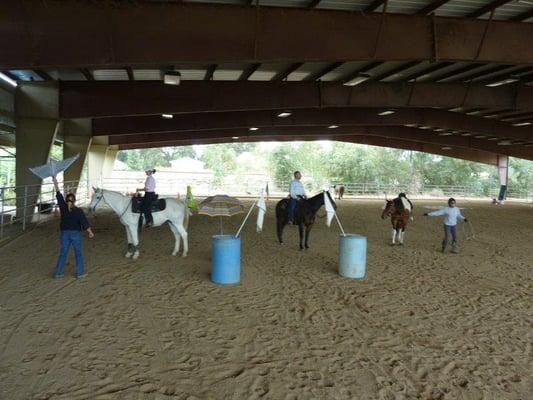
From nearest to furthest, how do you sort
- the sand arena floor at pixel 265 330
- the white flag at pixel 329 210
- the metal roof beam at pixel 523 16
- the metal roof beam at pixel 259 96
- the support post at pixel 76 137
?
1. the sand arena floor at pixel 265 330
2. the metal roof beam at pixel 523 16
3. the white flag at pixel 329 210
4. the metal roof beam at pixel 259 96
5. the support post at pixel 76 137

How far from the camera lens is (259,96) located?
14.5m

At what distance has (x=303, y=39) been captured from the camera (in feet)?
27.9

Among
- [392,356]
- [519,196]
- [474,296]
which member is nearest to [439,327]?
[392,356]

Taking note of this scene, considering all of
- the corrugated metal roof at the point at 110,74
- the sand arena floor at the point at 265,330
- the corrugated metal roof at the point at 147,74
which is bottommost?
the sand arena floor at the point at 265,330

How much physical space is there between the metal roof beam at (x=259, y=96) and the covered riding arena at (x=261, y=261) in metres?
0.05

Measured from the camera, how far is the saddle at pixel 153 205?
9.58 metres

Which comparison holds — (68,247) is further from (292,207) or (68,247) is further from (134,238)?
(292,207)

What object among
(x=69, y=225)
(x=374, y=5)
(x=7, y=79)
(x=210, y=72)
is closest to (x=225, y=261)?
(x=69, y=225)

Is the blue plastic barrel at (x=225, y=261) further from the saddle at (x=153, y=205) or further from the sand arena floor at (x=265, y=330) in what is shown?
the saddle at (x=153, y=205)

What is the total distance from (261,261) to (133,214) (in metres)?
3.37

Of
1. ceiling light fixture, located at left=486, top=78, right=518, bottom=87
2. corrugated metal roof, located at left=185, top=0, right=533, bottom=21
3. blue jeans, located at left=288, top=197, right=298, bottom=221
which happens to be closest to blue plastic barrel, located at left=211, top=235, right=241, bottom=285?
blue jeans, located at left=288, top=197, right=298, bottom=221

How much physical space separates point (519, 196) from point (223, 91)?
153ft

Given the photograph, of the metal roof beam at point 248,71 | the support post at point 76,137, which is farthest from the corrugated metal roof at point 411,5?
the support post at point 76,137

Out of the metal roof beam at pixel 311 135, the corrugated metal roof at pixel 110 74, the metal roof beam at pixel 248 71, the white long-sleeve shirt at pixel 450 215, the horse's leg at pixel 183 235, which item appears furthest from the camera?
the metal roof beam at pixel 311 135
